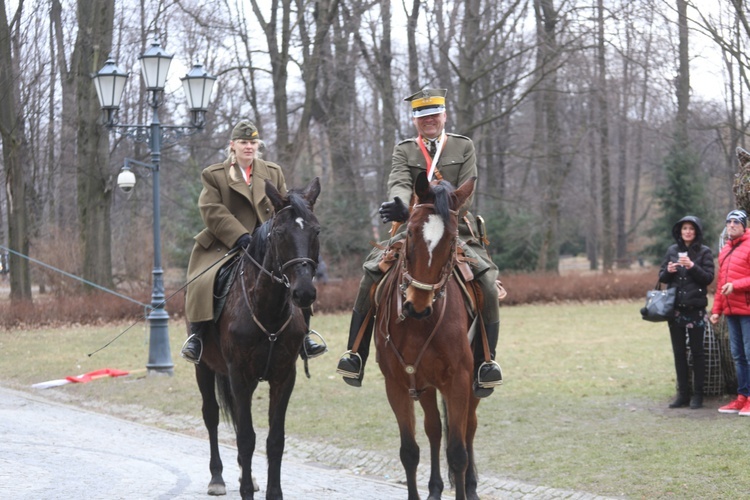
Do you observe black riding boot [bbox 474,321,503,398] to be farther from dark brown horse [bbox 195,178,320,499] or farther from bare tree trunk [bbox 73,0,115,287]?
bare tree trunk [bbox 73,0,115,287]

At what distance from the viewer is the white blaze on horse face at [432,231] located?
6.42 meters

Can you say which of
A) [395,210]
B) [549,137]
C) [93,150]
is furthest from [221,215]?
[549,137]

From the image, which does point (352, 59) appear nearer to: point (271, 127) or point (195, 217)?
point (195, 217)

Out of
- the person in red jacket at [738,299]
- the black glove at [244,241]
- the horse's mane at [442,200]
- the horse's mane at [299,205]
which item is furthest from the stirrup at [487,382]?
the person in red jacket at [738,299]

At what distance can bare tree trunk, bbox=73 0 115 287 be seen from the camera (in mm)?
28109

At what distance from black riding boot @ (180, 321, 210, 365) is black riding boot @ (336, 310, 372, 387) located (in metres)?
1.37

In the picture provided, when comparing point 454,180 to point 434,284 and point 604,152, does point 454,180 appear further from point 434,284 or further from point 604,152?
point 604,152

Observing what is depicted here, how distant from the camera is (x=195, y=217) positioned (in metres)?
33.1

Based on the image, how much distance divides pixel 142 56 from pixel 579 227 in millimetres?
39046

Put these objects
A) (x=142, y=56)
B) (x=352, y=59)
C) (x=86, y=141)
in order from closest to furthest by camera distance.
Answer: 1. (x=142, y=56)
2. (x=86, y=141)
3. (x=352, y=59)

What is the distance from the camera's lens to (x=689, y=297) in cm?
1145

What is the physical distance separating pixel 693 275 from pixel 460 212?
492 centimetres

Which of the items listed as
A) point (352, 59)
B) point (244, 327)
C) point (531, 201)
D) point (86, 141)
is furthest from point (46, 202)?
point (244, 327)

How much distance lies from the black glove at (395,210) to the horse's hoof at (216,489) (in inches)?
121
